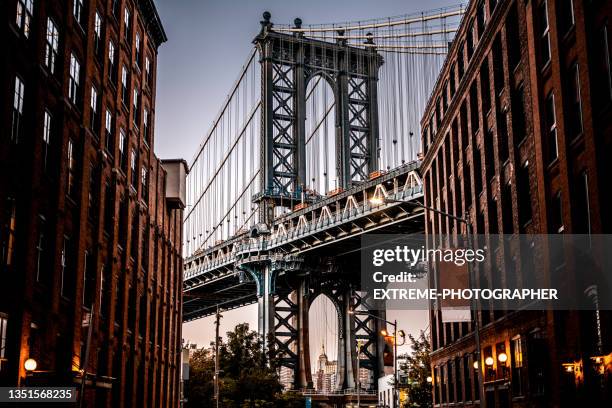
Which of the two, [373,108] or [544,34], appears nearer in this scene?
[544,34]

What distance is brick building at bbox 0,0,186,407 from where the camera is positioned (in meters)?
27.1

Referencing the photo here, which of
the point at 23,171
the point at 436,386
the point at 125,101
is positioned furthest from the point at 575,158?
the point at 436,386

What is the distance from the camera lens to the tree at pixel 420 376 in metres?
61.8

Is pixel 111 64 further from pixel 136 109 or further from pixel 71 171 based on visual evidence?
pixel 71 171

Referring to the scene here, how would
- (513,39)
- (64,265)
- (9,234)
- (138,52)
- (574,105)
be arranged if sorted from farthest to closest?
(138,52)
(513,39)
(64,265)
(574,105)
(9,234)

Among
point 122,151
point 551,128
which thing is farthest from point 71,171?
point 551,128

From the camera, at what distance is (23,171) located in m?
27.8

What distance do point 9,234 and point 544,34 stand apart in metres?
18.6

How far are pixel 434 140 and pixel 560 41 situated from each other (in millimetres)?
27108

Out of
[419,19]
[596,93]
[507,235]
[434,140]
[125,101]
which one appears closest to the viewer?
[596,93]

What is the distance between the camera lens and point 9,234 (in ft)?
87.4

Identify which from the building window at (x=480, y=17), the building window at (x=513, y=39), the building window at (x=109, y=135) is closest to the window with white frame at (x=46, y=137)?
the building window at (x=109, y=135)

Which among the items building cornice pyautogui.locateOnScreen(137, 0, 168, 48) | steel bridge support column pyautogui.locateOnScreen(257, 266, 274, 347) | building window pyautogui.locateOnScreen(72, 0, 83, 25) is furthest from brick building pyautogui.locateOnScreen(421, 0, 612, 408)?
steel bridge support column pyautogui.locateOnScreen(257, 266, 274, 347)

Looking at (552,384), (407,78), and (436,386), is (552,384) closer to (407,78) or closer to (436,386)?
(436,386)
